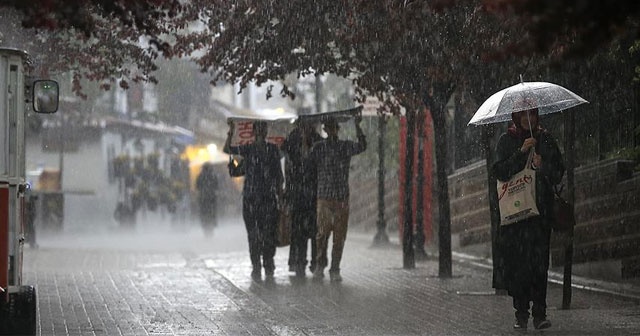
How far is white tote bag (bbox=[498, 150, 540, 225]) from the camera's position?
1023 cm

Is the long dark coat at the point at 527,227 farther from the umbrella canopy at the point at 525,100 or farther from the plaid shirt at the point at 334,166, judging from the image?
the plaid shirt at the point at 334,166

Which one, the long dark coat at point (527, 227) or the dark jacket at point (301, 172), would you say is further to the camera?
the dark jacket at point (301, 172)

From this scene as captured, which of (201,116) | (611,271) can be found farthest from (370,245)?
(201,116)

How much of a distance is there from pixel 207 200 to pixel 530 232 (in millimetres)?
19849

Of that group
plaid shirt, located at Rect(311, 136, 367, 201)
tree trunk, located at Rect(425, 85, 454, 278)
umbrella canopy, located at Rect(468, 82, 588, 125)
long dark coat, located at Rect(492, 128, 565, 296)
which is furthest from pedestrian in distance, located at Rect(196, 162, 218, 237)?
long dark coat, located at Rect(492, 128, 565, 296)

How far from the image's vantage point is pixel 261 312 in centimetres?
1197

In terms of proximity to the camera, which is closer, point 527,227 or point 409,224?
point 527,227

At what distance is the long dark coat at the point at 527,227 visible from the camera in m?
10.2

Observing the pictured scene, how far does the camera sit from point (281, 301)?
1302cm

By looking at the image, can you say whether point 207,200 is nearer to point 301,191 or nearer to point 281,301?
point 301,191

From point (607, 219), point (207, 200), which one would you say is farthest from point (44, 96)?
point (207, 200)

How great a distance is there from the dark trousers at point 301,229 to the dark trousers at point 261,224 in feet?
0.92

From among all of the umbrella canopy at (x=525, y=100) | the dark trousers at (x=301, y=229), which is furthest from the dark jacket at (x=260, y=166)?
the umbrella canopy at (x=525, y=100)

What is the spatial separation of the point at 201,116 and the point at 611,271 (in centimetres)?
4696
